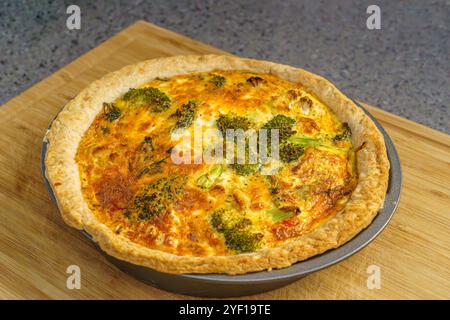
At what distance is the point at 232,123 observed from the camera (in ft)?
12.7

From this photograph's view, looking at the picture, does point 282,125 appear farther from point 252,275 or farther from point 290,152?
point 252,275

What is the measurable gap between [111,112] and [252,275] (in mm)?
1653

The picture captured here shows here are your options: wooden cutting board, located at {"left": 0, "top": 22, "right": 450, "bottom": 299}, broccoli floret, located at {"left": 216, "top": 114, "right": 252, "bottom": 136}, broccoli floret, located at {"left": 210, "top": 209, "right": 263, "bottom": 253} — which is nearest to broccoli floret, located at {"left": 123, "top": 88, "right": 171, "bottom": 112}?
broccoli floret, located at {"left": 216, "top": 114, "right": 252, "bottom": 136}

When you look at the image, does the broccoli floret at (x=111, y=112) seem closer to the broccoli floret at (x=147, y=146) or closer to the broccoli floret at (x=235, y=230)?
the broccoli floret at (x=147, y=146)

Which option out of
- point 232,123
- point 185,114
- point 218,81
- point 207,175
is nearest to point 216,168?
point 207,175

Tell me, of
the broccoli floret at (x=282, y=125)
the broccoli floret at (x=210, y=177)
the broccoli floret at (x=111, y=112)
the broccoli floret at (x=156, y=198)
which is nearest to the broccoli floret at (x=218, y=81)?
the broccoli floret at (x=282, y=125)

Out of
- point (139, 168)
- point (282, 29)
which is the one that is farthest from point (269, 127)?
point (282, 29)

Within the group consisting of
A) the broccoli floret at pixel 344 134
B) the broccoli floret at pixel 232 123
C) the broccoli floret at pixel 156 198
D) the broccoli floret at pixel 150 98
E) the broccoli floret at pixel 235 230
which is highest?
the broccoli floret at pixel 150 98

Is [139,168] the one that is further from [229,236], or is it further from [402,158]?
[402,158]

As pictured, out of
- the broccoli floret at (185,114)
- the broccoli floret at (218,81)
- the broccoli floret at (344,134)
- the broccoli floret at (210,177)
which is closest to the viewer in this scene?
the broccoli floret at (210,177)

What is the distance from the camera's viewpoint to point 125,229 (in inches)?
132

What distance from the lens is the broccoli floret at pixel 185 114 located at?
3.84m

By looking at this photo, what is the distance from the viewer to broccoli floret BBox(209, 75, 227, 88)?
4.25m

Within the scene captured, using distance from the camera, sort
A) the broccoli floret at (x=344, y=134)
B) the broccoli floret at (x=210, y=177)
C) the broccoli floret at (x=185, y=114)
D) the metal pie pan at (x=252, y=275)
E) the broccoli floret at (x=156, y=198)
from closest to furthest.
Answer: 1. the metal pie pan at (x=252, y=275)
2. the broccoli floret at (x=156, y=198)
3. the broccoli floret at (x=210, y=177)
4. the broccoli floret at (x=185, y=114)
5. the broccoli floret at (x=344, y=134)
